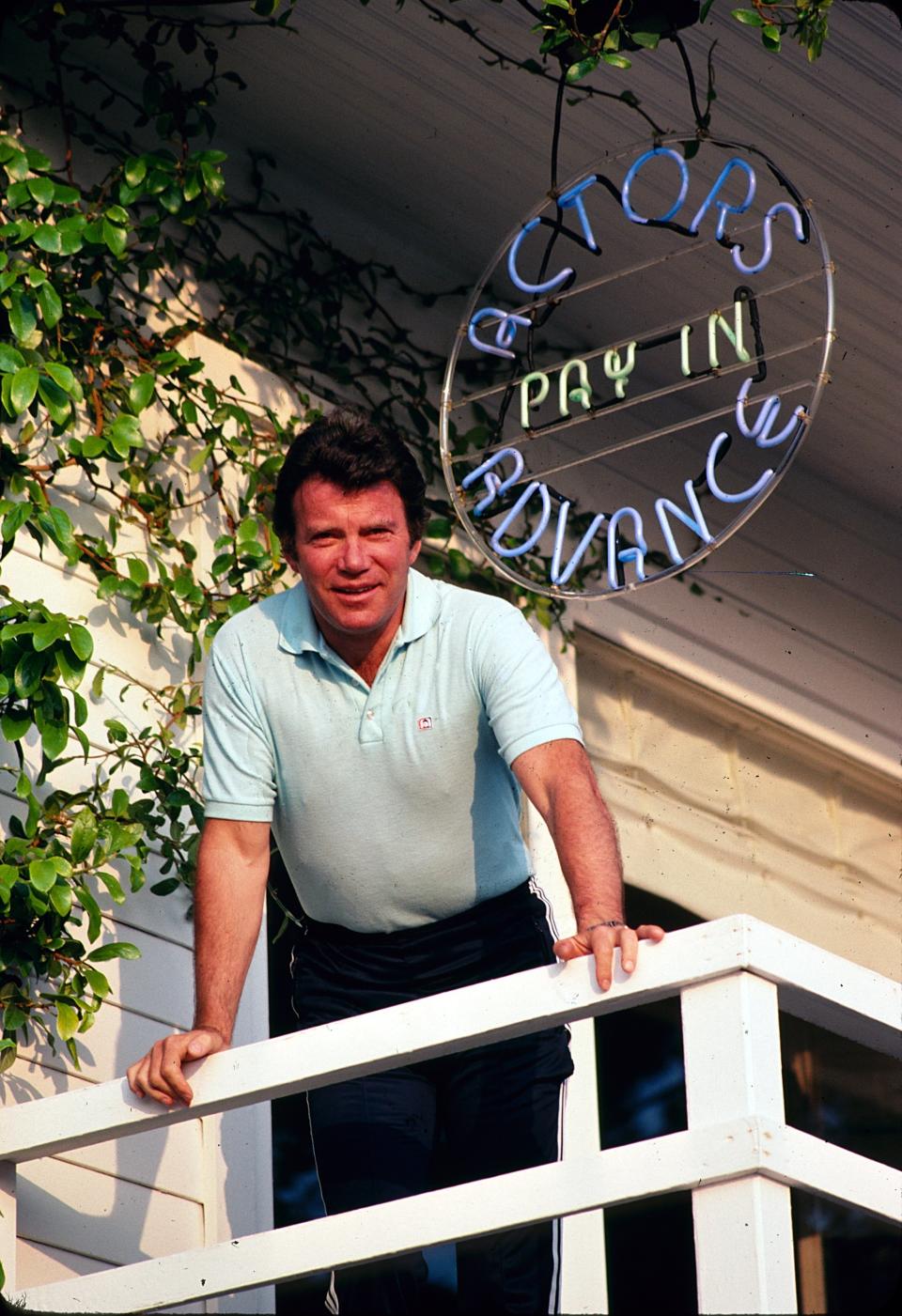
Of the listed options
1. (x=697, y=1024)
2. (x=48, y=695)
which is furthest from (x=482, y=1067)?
(x=48, y=695)

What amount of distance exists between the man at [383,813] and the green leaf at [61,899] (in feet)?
1.52

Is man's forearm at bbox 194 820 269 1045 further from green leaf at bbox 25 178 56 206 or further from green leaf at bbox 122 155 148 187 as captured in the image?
green leaf at bbox 122 155 148 187

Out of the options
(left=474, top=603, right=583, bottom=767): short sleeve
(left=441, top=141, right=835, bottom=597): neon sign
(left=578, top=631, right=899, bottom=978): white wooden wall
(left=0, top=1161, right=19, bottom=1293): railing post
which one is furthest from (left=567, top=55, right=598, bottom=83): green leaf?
(left=0, top=1161, right=19, bottom=1293): railing post

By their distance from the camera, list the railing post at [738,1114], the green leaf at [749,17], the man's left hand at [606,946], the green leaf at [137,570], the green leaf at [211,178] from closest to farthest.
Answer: the railing post at [738,1114] → the man's left hand at [606,946] → the green leaf at [749,17] → the green leaf at [137,570] → the green leaf at [211,178]

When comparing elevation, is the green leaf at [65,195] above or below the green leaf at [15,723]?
above

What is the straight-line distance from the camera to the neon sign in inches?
176

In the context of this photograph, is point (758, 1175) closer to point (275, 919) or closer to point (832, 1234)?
point (275, 919)

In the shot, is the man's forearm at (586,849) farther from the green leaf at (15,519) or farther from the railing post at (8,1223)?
the green leaf at (15,519)

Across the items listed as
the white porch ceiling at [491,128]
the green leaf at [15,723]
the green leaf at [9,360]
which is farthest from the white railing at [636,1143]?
the white porch ceiling at [491,128]

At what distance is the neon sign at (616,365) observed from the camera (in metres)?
4.48

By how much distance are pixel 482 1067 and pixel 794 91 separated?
2.59 meters

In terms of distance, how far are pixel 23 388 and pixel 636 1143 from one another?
75.2 inches

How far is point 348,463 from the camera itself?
3.41m

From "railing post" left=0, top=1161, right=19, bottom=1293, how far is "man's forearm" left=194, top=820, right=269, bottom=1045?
1.46 feet
